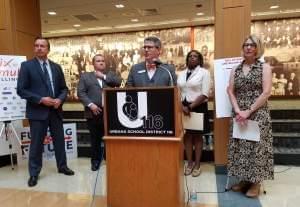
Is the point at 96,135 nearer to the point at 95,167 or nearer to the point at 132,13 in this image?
the point at 95,167

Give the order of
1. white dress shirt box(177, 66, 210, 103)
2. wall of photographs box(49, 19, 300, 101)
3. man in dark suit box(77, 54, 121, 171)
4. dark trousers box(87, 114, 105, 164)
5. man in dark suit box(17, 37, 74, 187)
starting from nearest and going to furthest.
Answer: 1. man in dark suit box(17, 37, 74, 187)
2. white dress shirt box(177, 66, 210, 103)
3. man in dark suit box(77, 54, 121, 171)
4. dark trousers box(87, 114, 105, 164)
5. wall of photographs box(49, 19, 300, 101)

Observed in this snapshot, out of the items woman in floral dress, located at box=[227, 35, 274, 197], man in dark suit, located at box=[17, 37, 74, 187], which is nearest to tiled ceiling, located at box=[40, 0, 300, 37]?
man in dark suit, located at box=[17, 37, 74, 187]

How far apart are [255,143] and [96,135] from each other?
2.06 metres

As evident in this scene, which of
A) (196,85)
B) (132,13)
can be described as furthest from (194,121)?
(132,13)

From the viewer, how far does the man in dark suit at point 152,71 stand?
2395 mm

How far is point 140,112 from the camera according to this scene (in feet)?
7.09

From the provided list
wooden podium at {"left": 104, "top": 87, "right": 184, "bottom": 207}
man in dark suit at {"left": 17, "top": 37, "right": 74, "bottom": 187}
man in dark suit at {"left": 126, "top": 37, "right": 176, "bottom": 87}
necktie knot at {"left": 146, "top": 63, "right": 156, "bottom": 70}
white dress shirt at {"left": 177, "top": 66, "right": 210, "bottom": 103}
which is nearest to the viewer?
wooden podium at {"left": 104, "top": 87, "right": 184, "bottom": 207}

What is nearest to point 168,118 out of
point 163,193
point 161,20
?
point 163,193

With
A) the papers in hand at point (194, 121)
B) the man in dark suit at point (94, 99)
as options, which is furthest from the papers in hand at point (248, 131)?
the man in dark suit at point (94, 99)

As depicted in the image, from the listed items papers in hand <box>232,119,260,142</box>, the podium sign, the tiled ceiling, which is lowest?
papers in hand <box>232,119,260,142</box>

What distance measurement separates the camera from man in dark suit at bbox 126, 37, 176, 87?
2.39 metres

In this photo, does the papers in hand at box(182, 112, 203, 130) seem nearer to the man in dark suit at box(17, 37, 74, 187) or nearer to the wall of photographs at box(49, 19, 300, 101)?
the man in dark suit at box(17, 37, 74, 187)

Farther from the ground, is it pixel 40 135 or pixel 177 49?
pixel 177 49

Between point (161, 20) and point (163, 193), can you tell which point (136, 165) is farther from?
point (161, 20)
